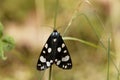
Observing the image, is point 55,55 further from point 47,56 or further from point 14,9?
point 14,9

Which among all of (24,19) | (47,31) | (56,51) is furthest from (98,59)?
(56,51)

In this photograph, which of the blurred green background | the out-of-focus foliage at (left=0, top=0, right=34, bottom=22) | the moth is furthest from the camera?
the out-of-focus foliage at (left=0, top=0, right=34, bottom=22)

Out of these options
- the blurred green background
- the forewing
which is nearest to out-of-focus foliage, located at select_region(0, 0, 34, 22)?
the blurred green background

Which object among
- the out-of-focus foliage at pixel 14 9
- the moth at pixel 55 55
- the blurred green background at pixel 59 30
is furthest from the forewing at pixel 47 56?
the out-of-focus foliage at pixel 14 9

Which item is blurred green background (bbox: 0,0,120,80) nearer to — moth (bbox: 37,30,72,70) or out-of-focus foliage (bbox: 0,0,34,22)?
out-of-focus foliage (bbox: 0,0,34,22)

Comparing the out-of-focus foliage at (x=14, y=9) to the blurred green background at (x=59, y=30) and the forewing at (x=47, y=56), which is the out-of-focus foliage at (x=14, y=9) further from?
the forewing at (x=47, y=56)

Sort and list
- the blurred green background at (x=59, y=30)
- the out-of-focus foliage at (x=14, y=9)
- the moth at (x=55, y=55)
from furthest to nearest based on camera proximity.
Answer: the out-of-focus foliage at (x=14, y=9) < the blurred green background at (x=59, y=30) < the moth at (x=55, y=55)

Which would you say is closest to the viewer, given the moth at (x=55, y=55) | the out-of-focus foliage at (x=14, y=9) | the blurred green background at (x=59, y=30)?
the moth at (x=55, y=55)

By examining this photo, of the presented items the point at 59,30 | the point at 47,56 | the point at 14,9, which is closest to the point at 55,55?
the point at 47,56
